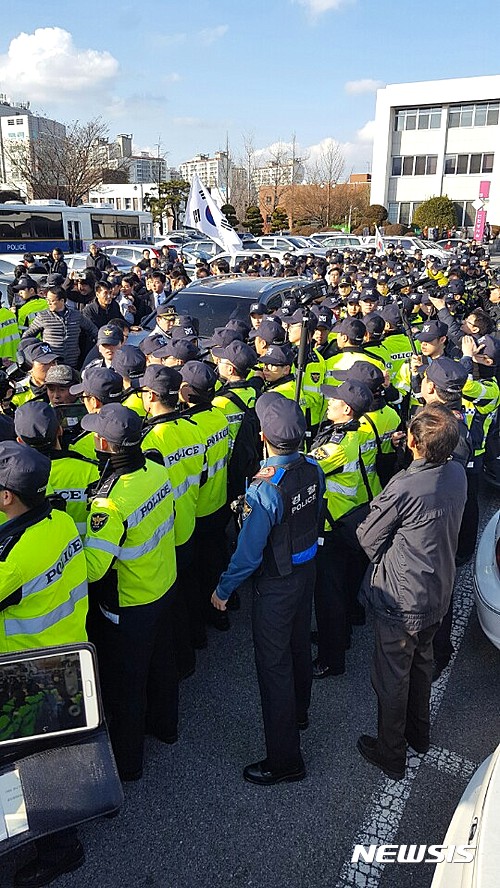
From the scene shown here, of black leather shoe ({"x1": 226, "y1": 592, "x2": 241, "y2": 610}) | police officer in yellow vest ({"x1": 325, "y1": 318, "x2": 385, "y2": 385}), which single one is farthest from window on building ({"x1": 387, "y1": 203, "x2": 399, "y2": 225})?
black leather shoe ({"x1": 226, "y1": 592, "x2": 241, "y2": 610})

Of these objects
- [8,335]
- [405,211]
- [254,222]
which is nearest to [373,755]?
[8,335]

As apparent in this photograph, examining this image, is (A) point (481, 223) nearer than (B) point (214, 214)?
No

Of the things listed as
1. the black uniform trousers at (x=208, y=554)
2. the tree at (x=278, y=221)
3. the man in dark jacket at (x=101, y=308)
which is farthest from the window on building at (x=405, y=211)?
the black uniform trousers at (x=208, y=554)

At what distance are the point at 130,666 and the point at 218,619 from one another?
1.55 metres

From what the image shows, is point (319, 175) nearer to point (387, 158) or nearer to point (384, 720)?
point (387, 158)

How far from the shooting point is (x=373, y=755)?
356cm

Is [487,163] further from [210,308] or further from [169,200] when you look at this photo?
[210,308]

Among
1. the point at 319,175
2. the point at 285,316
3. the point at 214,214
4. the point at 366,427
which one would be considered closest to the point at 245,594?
the point at 366,427

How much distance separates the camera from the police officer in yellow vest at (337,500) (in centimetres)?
404

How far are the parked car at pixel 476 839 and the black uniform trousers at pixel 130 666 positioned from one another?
168cm

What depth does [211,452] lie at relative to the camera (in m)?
4.34

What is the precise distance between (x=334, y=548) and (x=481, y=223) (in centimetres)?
4255

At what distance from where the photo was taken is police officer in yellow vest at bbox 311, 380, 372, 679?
159 inches

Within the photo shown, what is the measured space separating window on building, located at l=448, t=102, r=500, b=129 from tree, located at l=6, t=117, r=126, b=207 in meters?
27.6
